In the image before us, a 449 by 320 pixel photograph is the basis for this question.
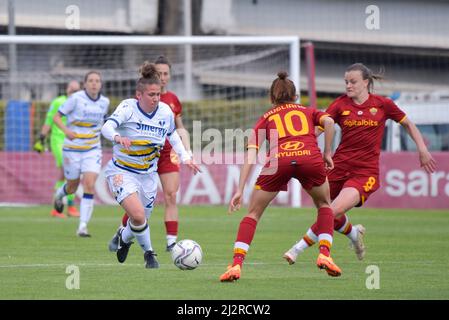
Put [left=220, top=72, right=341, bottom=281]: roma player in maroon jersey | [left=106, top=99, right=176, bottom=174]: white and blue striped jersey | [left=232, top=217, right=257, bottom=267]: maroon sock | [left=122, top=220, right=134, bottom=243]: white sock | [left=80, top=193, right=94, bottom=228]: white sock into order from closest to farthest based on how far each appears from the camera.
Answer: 1. [left=232, top=217, right=257, bottom=267]: maroon sock
2. [left=220, top=72, right=341, bottom=281]: roma player in maroon jersey
3. [left=106, top=99, right=176, bottom=174]: white and blue striped jersey
4. [left=122, top=220, right=134, bottom=243]: white sock
5. [left=80, top=193, right=94, bottom=228]: white sock

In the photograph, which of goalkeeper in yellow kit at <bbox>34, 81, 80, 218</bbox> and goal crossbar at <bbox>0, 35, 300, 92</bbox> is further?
goal crossbar at <bbox>0, 35, 300, 92</bbox>

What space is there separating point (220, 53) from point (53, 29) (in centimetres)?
509

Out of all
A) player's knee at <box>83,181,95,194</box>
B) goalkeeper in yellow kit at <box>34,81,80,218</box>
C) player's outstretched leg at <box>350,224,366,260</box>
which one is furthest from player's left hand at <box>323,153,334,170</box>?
goalkeeper in yellow kit at <box>34,81,80,218</box>

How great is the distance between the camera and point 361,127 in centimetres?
1158

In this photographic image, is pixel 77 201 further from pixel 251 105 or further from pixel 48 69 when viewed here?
pixel 48 69

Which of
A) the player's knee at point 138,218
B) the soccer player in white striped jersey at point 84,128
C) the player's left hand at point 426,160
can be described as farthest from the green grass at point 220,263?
the player's left hand at point 426,160

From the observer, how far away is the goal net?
2192 centimetres

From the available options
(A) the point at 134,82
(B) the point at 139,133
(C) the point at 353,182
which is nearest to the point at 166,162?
(B) the point at 139,133

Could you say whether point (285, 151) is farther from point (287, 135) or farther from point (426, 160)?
point (426, 160)

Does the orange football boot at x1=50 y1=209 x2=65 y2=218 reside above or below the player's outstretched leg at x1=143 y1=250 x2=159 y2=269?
below

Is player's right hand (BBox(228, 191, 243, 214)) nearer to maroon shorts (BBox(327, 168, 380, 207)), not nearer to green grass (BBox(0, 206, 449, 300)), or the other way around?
green grass (BBox(0, 206, 449, 300))

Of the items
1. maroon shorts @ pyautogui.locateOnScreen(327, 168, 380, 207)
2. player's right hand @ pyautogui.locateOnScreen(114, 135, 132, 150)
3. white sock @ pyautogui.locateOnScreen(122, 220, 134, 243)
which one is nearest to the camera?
player's right hand @ pyautogui.locateOnScreen(114, 135, 132, 150)

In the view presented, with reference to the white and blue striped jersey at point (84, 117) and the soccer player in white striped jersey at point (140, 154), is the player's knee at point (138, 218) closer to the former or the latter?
the soccer player in white striped jersey at point (140, 154)

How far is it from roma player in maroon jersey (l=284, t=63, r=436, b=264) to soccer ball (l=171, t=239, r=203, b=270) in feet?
6.03
